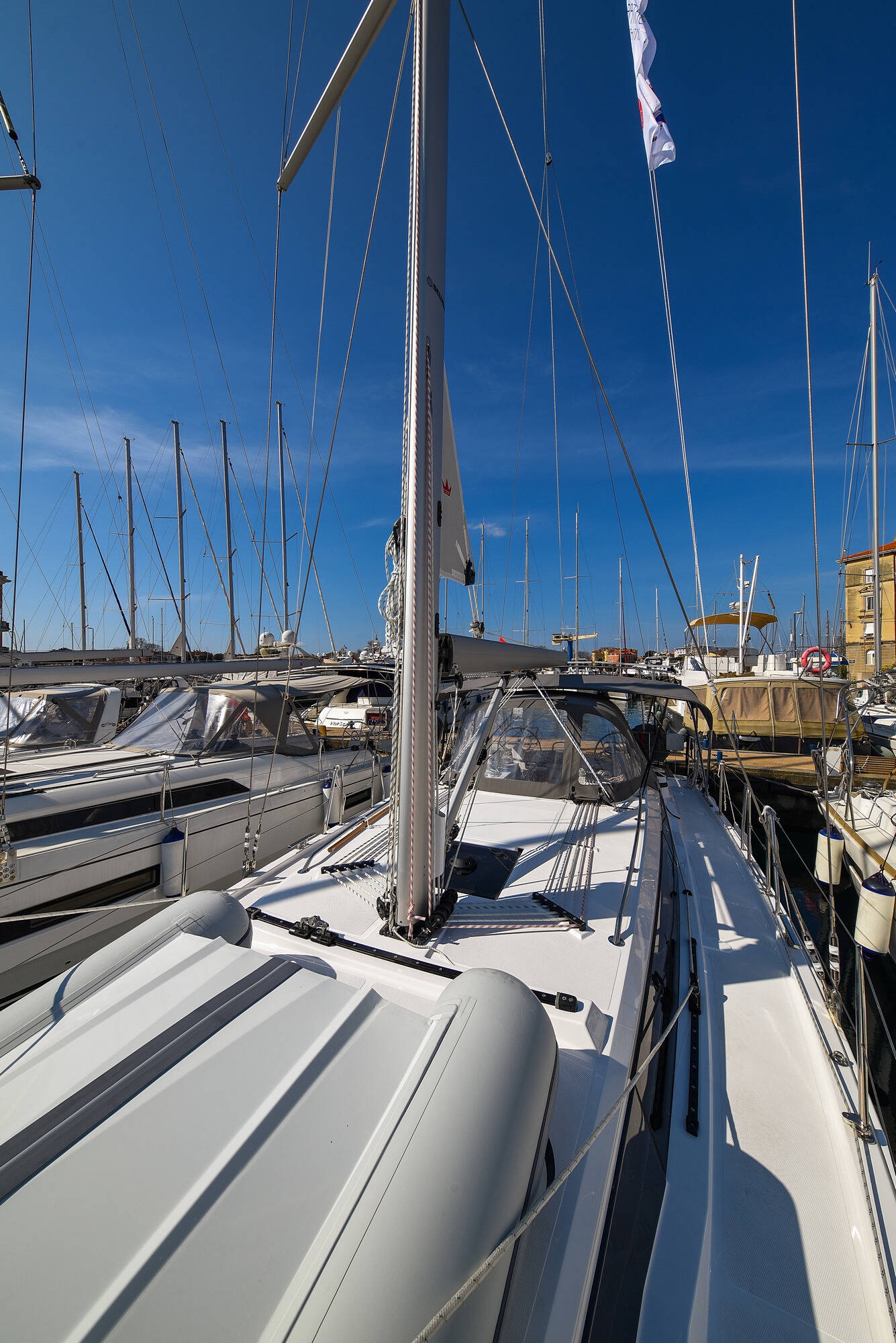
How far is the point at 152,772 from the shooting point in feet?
19.5

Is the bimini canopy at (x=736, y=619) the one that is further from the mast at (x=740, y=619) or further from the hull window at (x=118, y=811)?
the hull window at (x=118, y=811)

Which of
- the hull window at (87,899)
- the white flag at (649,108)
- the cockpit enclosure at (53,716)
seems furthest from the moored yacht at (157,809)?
the white flag at (649,108)

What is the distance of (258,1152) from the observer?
999 mm

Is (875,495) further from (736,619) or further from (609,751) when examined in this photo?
(736,619)

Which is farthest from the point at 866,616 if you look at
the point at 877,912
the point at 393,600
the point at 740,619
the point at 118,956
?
the point at 118,956

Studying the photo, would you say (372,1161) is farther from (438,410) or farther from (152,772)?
(152,772)

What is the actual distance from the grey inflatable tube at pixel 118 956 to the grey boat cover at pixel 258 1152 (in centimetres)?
1

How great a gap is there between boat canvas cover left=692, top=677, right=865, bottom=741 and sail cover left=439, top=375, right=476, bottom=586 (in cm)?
1236

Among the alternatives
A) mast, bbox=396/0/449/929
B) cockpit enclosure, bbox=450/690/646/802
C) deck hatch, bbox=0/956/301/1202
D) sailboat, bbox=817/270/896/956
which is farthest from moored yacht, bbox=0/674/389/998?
sailboat, bbox=817/270/896/956

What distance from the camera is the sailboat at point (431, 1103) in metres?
0.84

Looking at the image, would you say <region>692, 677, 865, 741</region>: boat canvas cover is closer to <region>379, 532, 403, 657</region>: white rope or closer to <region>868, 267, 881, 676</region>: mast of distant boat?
<region>868, 267, 881, 676</region>: mast of distant boat

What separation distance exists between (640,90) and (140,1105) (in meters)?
6.93

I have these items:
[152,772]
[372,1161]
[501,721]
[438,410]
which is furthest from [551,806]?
[152,772]

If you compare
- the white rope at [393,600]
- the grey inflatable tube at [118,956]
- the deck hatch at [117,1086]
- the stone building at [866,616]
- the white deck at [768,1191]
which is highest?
the stone building at [866,616]
